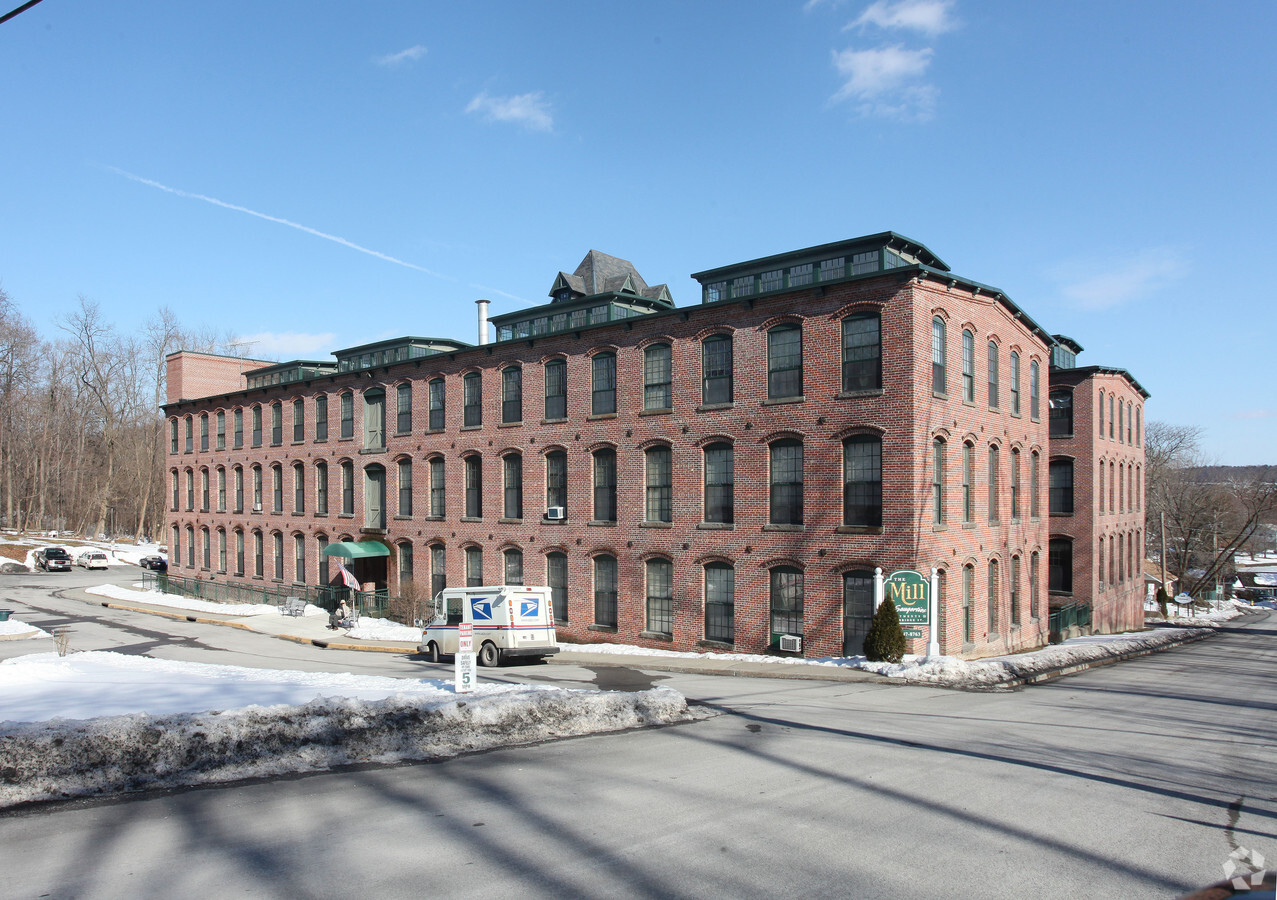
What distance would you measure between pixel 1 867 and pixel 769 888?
638 cm

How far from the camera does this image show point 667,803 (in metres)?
8.77

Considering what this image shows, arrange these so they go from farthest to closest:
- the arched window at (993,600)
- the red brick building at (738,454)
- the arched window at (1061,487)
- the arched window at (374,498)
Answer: the arched window at (374,498)
the arched window at (1061,487)
the arched window at (993,600)
the red brick building at (738,454)

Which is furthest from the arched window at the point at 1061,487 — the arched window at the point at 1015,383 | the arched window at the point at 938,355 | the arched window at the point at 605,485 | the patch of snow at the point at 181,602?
the patch of snow at the point at 181,602

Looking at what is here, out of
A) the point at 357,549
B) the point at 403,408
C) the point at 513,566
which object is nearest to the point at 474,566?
the point at 513,566

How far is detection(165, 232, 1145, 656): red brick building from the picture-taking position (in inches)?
870

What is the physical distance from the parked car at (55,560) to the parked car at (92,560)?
2.77 feet

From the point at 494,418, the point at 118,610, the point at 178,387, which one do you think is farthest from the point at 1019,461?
the point at 178,387

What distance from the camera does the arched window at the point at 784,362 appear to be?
23438 mm

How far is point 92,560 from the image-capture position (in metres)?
62.7

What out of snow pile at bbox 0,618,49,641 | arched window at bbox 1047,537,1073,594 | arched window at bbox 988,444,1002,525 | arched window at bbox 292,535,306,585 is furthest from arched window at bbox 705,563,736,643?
arched window at bbox 292,535,306,585

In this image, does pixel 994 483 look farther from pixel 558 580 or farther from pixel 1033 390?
pixel 558 580

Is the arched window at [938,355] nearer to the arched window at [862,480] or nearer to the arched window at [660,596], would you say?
the arched window at [862,480]

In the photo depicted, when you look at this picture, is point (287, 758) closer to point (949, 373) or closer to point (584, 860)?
point (584, 860)

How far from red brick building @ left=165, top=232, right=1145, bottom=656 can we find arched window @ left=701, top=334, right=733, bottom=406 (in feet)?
0.19
